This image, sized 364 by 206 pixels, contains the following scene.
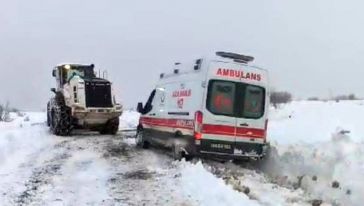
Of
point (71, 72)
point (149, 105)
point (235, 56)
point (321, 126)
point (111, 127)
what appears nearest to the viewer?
point (235, 56)

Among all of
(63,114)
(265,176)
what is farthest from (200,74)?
(63,114)

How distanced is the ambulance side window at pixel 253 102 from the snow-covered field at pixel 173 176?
1.42 metres

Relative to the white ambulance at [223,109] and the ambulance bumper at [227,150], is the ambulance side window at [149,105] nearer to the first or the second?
the white ambulance at [223,109]

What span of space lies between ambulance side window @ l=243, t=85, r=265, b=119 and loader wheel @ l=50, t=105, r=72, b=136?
12.2 metres

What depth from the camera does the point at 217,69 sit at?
15031 mm

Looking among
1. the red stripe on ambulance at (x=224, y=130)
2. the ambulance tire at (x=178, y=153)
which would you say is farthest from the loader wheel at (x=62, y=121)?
the ambulance tire at (x=178, y=153)

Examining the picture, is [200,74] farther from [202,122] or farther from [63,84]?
[63,84]

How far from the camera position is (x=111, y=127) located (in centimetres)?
2669

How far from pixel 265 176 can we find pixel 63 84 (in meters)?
15.8

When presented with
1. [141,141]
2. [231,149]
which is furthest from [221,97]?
[141,141]

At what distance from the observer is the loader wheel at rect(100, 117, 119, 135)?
2652 centimetres

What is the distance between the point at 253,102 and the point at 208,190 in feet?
17.2

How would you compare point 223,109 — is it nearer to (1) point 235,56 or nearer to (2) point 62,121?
(1) point 235,56

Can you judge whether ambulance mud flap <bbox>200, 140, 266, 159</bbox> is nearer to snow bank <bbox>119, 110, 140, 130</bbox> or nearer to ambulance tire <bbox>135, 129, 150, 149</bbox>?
ambulance tire <bbox>135, 129, 150, 149</bbox>
